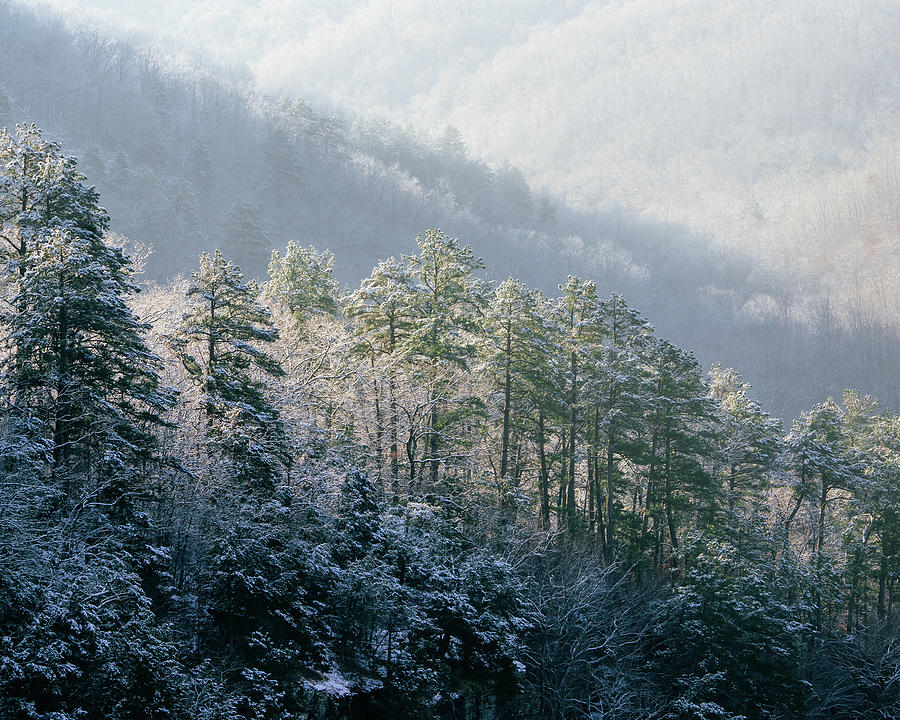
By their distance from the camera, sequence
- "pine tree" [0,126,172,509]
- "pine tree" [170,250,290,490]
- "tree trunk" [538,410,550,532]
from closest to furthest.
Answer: "pine tree" [0,126,172,509] → "pine tree" [170,250,290,490] → "tree trunk" [538,410,550,532]

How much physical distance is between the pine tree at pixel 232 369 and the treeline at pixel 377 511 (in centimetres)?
9

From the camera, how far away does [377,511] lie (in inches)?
780

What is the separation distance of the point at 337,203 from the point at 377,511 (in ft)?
336

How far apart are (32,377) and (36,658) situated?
6818 mm

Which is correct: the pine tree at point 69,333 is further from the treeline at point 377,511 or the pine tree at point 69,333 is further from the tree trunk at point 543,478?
the tree trunk at point 543,478

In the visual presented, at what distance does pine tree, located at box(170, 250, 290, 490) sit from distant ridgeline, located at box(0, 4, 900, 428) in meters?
69.8

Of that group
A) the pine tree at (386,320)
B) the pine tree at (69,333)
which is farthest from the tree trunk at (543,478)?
the pine tree at (69,333)

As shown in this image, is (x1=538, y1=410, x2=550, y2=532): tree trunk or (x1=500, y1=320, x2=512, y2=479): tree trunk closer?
(x1=500, y1=320, x2=512, y2=479): tree trunk

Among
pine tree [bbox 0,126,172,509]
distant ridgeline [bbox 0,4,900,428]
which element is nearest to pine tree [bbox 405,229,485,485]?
pine tree [bbox 0,126,172,509]

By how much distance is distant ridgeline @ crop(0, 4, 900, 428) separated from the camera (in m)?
97.2

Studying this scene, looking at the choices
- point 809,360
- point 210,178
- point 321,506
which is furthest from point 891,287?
point 321,506

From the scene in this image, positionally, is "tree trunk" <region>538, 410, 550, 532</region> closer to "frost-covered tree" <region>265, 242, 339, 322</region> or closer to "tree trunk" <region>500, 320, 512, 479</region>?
"tree trunk" <region>500, 320, 512, 479</region>

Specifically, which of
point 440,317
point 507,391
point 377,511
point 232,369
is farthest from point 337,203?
point 377,511

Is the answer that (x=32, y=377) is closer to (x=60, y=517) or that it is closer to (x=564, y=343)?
(x=60, y=517)
